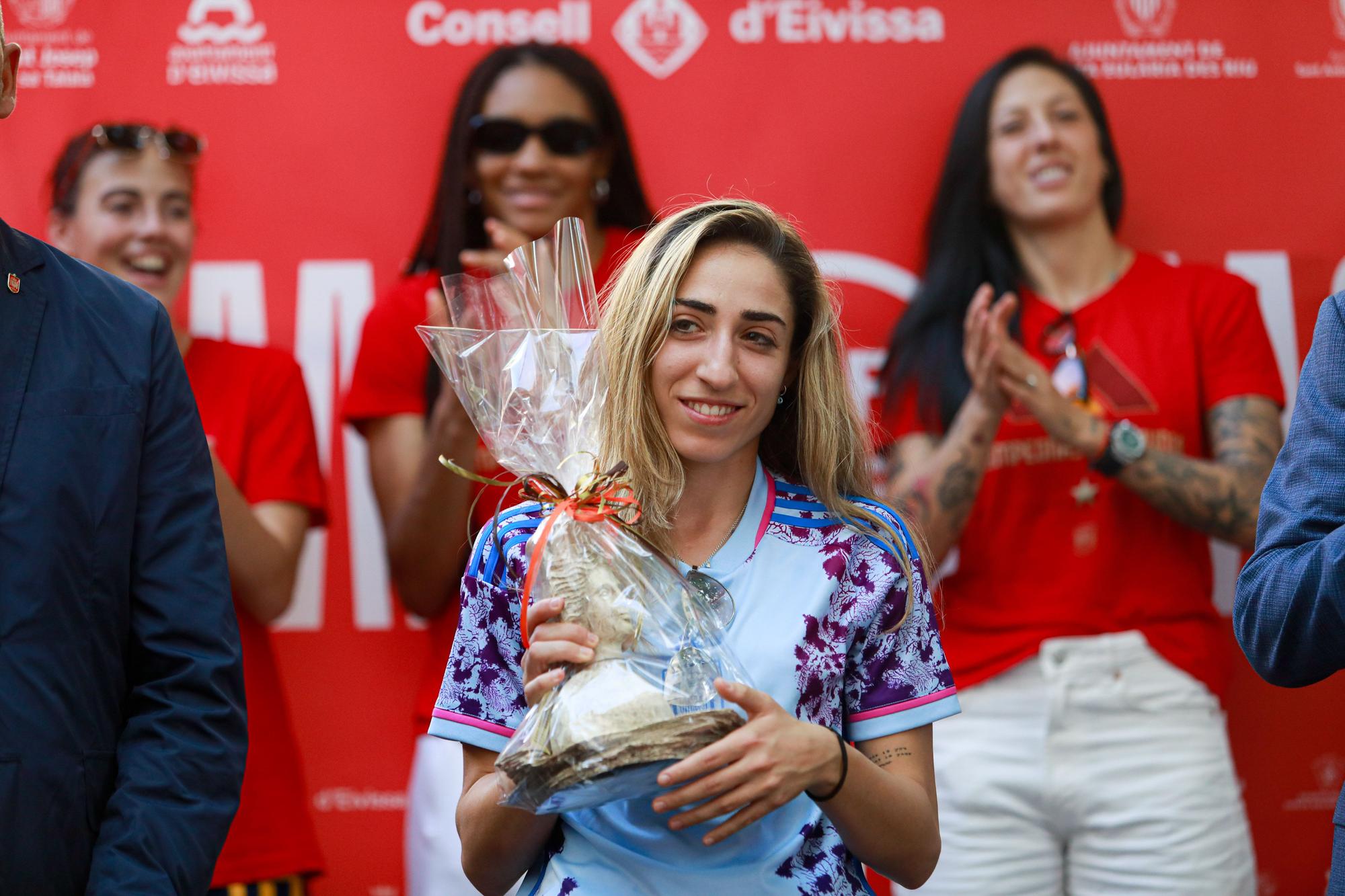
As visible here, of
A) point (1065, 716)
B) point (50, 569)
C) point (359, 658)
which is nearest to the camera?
point (50, 569)

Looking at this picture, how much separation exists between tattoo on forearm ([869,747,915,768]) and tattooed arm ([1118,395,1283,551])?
143 cm

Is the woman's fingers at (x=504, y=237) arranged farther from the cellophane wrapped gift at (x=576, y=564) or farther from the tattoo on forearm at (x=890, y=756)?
the tattoo on forearm at (x=890, y=756)

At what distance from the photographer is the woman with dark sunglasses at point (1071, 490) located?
306 centimetres

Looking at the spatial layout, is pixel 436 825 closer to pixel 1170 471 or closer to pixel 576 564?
pixel 576 564

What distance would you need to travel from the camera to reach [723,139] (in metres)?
3.66

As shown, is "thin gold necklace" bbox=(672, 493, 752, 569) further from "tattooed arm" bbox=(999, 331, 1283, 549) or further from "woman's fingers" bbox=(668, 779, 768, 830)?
"tattooed arm" bbox=(999, 331, 1283, 549)

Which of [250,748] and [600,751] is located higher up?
[600,751]

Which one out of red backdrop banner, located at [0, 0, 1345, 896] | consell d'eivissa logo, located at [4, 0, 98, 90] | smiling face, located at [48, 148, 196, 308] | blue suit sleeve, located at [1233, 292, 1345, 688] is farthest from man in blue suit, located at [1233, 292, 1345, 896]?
consell d'eivissa logo, located at [4, 0, 98, 90]

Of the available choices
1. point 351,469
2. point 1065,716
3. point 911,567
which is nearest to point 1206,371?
point 1065,716

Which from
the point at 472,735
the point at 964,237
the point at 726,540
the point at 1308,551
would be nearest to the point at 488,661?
the point at 472,735

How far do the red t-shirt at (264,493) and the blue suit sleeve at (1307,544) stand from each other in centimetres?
188

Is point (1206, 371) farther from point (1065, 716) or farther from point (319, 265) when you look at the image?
point (319, 265)

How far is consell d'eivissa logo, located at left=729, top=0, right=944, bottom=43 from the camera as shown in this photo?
3650 millimetres

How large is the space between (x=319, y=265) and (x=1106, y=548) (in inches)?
84.0
